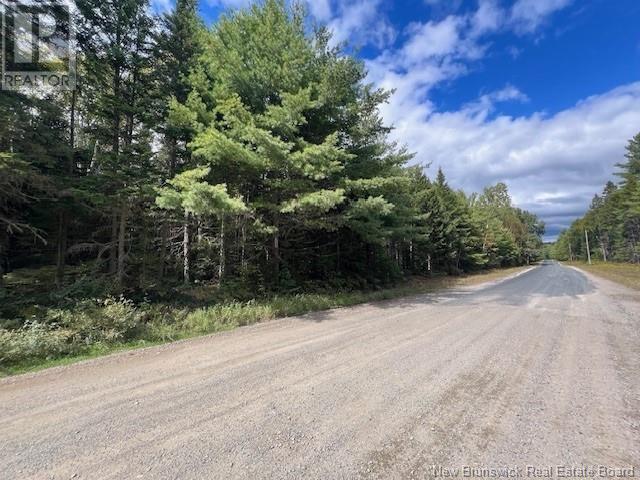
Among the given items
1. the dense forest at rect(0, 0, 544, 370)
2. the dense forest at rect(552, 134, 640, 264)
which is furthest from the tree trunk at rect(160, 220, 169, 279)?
the dense forest at rect(552, 134, 640, 264)

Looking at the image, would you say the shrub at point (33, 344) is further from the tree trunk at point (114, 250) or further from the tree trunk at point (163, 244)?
the tree trunk at point (163, 244)

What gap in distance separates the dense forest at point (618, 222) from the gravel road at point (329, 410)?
46.5 meters

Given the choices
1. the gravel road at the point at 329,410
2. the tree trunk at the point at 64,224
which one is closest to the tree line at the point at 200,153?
the tree trunk at the point at 64,224

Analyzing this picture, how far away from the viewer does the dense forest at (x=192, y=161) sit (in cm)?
879

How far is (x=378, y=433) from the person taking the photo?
2.92 meters

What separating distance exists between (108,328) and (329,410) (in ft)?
17.4

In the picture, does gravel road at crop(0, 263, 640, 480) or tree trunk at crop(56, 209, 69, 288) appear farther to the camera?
tree trunk at crop(56, 209, 69, 288)

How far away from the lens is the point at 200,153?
9.20 m

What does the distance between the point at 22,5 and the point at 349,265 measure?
14.7 meters

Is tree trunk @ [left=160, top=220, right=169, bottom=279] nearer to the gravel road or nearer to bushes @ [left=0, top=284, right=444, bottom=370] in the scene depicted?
bushes @ [left=0, top=284, right=444, bottom=370]

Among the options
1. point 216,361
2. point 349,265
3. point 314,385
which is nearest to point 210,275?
point 349,265

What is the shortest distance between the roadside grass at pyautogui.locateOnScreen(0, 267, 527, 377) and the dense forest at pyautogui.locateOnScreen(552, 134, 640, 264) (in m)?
47.7

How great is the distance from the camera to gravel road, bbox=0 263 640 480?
8.22 feet

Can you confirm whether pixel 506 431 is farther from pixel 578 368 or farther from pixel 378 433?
pixel 578 368
